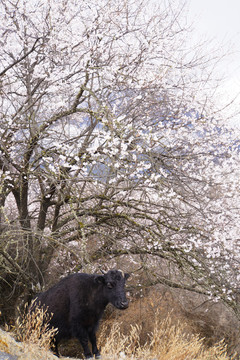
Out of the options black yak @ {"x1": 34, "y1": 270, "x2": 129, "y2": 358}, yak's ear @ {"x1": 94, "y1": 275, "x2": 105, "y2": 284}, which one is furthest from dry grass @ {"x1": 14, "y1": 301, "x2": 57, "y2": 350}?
yak's ear @ {"x1": 94, "y1": 275, "x2": 105, "y2": 284}

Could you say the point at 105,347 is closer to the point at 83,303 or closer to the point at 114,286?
the point at 83,303

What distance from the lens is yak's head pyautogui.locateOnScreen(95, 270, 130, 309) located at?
6383mm

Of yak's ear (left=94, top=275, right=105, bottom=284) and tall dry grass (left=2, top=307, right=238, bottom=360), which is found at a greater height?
yak's ear (left=94, top=275, right=105, bottom=284)

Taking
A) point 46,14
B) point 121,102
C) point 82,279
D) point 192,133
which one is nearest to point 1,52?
point 46,14

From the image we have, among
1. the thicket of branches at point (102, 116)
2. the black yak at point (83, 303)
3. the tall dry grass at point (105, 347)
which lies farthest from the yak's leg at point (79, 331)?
the thicket of branches at point (102, 116)

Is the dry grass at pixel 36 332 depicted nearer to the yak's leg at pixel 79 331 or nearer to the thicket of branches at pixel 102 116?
the yak's leg at pixel 79 331

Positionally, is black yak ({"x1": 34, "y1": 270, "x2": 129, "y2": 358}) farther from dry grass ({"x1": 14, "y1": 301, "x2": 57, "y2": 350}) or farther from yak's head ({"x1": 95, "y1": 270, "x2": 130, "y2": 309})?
dry grass ({"x1": 14, "y1": 301, "x2": 57, "y2": 350})

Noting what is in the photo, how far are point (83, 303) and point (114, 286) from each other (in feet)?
2.55

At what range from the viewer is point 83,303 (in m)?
6.89

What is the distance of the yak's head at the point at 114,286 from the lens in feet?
20.9

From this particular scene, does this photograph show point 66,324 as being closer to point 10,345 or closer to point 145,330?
point 10,345

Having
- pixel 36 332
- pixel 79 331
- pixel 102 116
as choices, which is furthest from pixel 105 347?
pixel 102 116

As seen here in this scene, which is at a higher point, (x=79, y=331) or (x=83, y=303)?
(x=83, y=303)

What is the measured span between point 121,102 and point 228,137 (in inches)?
133
